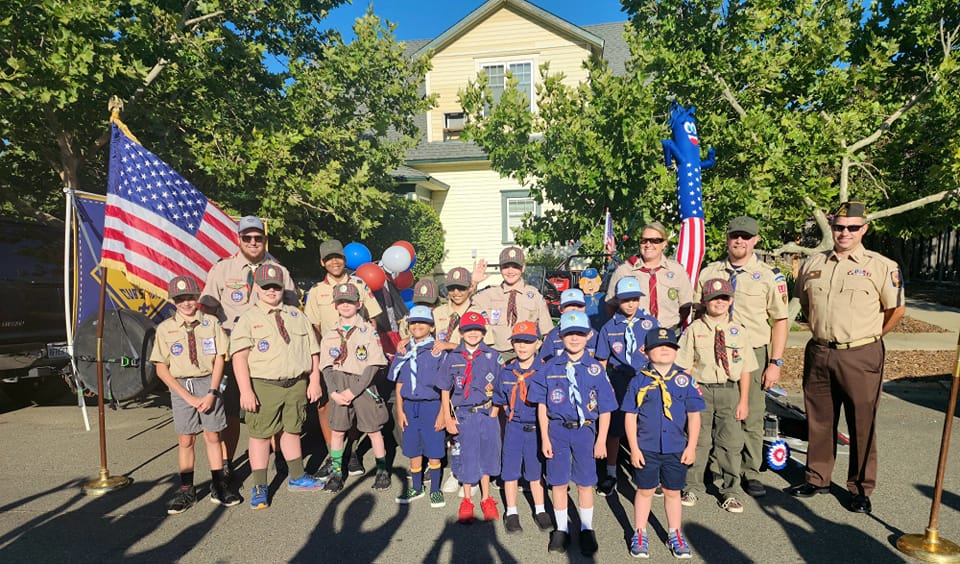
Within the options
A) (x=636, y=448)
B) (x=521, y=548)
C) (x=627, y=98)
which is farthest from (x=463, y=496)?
(x=627, y=98)

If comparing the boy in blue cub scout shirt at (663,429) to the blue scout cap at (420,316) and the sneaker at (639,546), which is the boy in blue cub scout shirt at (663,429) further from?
the blue scout cap at (420,316)

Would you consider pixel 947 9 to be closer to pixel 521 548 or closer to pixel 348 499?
pixel 521 548

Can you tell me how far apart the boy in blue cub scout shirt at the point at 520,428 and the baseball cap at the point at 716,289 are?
137cm

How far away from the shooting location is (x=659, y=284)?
4.56 metres

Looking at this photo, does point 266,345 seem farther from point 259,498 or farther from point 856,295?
point 856,295

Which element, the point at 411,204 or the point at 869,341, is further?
the point at 411,204

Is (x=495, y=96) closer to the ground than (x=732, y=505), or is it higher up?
higher up

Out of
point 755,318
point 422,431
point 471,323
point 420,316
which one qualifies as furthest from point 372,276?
point 755,318

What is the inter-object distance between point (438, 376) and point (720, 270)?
2547 millimetres

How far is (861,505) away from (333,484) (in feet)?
13.6

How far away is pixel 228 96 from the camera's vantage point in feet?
29.2

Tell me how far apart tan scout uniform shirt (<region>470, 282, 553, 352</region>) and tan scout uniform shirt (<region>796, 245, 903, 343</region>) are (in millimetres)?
2234

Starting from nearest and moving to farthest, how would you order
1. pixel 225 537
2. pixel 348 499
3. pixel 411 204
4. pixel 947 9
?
pixel 225 537
pixel 348 499
pixel 947 9
pixel 411 204

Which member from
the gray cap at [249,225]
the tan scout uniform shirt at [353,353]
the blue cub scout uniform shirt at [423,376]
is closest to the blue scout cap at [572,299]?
the blue cub scout uniform shirt at [423,376]
